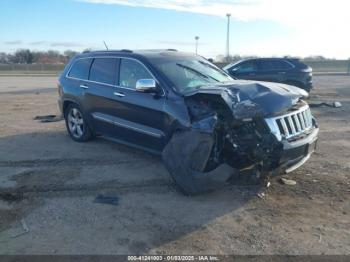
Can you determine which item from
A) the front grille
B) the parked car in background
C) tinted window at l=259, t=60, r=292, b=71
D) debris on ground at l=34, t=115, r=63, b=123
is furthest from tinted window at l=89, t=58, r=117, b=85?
tinted window at l=259, t=60, r=292, b=71

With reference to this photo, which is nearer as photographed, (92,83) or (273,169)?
(273,169)

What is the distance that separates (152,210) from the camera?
4812 millimetres

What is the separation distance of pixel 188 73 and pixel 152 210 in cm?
249

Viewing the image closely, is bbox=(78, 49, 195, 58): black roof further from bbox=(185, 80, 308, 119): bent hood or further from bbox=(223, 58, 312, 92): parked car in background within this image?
bbox=(223, 58, 312, 92): parked car in background

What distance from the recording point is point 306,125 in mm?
5531

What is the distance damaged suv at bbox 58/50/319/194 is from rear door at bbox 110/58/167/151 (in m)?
0.02

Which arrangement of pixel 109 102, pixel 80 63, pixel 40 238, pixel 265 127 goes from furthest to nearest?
pixel 80 63, pixel 109 102, pixel 265 127, pixel 40 238

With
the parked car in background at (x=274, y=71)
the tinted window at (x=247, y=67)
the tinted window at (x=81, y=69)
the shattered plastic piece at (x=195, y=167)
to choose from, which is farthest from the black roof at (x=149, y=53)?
the tinted window at (x=247, y=67)

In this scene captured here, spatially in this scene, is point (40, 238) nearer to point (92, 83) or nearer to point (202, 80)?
point (202, 80)

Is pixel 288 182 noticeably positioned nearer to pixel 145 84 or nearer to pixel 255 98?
pixel 255 98

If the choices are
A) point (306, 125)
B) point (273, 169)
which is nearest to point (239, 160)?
point (273, 169)

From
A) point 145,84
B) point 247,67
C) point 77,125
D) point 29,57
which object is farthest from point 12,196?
point 29,57

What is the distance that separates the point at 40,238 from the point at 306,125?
3.69 m

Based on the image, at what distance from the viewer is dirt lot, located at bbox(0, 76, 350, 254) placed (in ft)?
13.1
